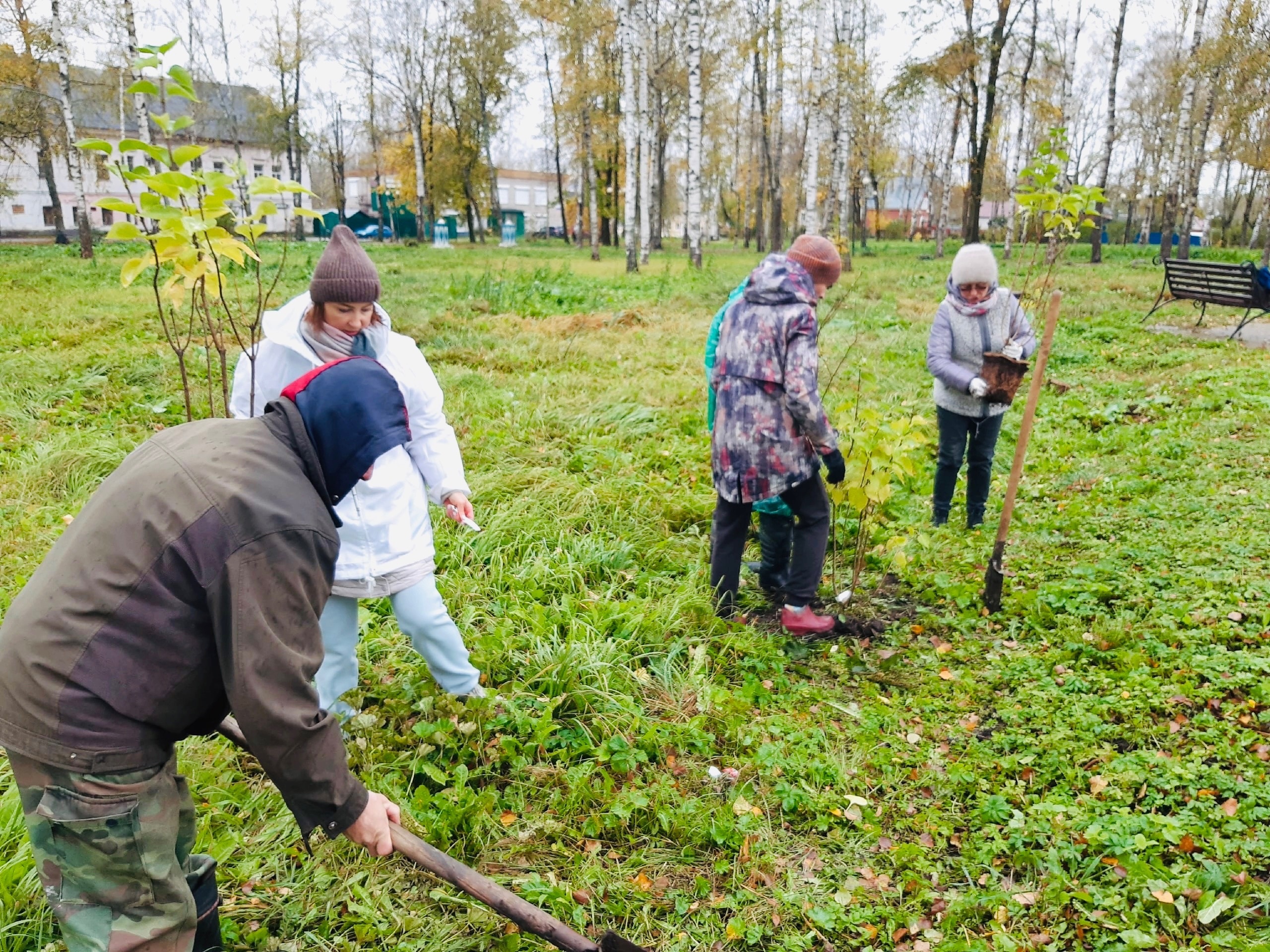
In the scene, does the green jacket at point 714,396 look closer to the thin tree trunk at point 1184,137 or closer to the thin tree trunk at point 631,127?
the thin tree trunk at point 631,127

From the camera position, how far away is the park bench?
32.0 feet

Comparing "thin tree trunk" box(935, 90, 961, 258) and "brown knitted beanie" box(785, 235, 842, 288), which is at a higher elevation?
"thin tree trunk" box(935, 90, 961, 258)

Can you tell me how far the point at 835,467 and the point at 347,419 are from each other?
106 inches

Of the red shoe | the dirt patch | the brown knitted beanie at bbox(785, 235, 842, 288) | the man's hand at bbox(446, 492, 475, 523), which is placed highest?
the brown knitted beanie at bbox(785, 235, 842, 288)

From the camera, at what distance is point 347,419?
5.20 ft

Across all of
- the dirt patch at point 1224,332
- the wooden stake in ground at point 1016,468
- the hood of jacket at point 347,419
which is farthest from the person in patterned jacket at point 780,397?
the dirt patch at point 1224,332

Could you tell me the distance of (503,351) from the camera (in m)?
8.88

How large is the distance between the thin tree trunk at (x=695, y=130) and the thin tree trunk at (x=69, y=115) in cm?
1310

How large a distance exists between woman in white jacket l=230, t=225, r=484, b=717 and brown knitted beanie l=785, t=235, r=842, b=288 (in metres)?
1.74

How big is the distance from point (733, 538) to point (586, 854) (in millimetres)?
1775

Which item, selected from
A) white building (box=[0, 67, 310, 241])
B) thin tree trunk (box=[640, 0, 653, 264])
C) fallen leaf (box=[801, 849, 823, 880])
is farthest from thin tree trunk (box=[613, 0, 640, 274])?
white building (box=[0, 67, 310, 241])

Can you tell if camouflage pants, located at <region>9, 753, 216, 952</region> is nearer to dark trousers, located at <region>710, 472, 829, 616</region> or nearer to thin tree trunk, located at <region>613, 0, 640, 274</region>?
dark trousers, located at <region>710, 472, 829, 616</region>

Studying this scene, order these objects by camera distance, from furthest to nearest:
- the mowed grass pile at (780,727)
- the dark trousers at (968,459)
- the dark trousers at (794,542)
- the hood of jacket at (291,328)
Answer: the dark trousers at (968,459) < the dark trousers at (794,542) < the hood of jacket at (291,328) < the mowed grass pile at (780,727)

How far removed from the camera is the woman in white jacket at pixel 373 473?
2.62m
